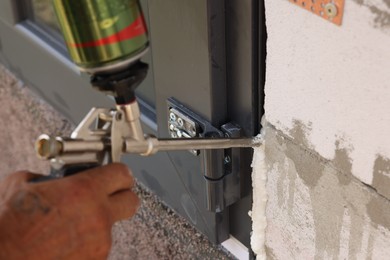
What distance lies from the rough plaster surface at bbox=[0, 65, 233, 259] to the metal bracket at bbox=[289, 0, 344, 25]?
2.00ft

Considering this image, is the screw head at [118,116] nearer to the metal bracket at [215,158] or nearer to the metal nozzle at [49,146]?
the metal nozzle at [49,146]

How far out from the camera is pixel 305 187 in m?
1.11

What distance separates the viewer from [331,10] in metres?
0.92

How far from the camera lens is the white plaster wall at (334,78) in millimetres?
881

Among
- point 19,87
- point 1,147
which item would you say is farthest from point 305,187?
point 1,147

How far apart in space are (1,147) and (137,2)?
136 centimetres

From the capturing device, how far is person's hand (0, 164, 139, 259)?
2.75ft

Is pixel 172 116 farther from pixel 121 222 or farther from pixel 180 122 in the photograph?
pixel 121 222

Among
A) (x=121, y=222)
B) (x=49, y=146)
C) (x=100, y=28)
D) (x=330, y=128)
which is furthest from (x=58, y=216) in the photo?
(x=121, y=222)

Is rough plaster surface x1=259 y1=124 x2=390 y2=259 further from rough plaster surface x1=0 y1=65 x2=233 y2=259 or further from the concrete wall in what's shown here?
rough plaster surface x1=0 y1=65 x2=233 y2=259

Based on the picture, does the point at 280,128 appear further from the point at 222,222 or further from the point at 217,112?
the point at 222,222

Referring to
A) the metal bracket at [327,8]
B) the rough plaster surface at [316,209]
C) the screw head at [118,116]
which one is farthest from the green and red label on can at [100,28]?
the rough plaster surface at [316,209]

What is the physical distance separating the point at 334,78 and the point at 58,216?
1.32ft

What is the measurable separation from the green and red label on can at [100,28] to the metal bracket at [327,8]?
23 centimetres
